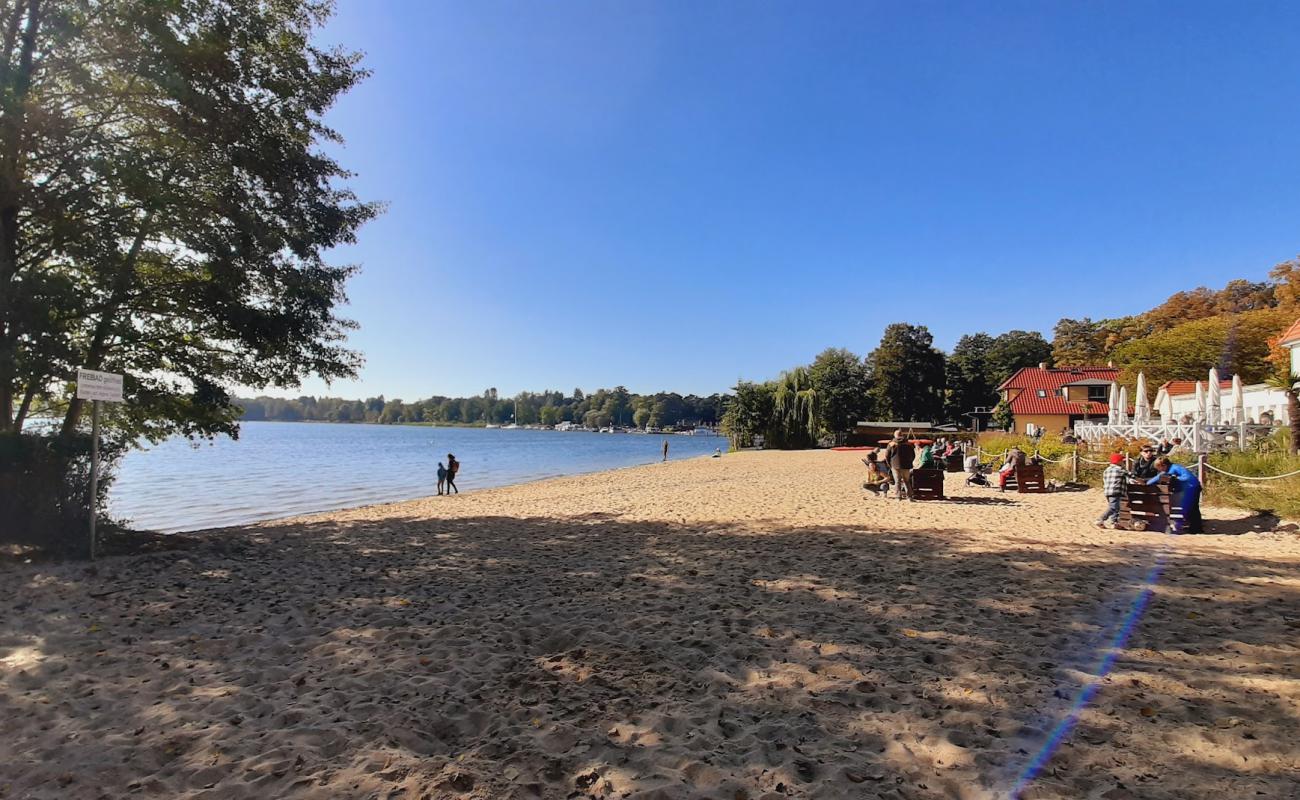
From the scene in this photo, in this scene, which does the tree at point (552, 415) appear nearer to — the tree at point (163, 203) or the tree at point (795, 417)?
the tree at point (795, 417)

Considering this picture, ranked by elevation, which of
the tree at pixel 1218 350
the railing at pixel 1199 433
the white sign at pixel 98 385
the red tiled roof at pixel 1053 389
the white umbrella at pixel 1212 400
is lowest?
the railing at pixel 1199 433

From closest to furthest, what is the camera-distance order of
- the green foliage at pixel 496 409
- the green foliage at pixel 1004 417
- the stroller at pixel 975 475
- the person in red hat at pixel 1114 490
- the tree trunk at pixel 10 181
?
the tree trunk at pixel 10 181
the person in red hat at pixel 1114 490
the stroller at pixel 975 475
the green foliage at pixel 1004 417
the green foliage at pixel 496 409

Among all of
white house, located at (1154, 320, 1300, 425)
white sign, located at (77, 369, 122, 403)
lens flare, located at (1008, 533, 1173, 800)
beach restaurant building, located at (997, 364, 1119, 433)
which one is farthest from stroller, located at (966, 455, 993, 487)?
beach restaurant building, located at (997, 364, 1119, 433)

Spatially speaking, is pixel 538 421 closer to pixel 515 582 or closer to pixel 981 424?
pixel 981 424

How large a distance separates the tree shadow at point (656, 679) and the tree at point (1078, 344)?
76571 mm

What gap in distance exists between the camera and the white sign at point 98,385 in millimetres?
7281

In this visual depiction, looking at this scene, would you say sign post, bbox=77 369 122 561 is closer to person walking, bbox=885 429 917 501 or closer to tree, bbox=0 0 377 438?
tree, bbox=0 0 377 438

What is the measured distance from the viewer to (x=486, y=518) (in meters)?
13.2

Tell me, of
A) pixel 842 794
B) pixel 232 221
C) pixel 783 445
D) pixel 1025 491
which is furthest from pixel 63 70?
pixel 783 445

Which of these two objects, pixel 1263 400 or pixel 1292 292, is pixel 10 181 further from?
pixel 1292 292

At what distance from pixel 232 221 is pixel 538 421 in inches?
7185

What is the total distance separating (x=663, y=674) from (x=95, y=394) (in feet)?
24.8

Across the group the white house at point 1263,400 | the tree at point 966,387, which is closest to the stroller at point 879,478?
the white house at point 1263,400

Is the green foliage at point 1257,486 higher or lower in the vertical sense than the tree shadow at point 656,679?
higher
